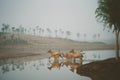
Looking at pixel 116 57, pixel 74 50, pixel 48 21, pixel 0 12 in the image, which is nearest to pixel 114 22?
pixel 116 57

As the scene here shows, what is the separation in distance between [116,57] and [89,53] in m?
0.48

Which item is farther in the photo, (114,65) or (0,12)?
(0,12)

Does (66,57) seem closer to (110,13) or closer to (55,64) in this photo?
(55,64)

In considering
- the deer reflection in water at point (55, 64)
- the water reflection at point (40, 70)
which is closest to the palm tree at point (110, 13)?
the water reflection at point (40, 70)

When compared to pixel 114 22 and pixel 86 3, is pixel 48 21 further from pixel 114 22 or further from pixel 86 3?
pixel 114 22

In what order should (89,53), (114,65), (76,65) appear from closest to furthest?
(114,65)
(76,65)
(89,53)

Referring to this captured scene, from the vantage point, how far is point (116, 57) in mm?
3555

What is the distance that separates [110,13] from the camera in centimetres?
334

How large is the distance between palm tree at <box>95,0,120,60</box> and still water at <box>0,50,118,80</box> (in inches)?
27.7

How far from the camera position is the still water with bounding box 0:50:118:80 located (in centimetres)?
340

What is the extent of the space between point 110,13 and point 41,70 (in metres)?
1.45

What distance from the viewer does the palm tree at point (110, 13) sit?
3.32 m

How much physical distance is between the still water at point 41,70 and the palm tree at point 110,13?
703mm

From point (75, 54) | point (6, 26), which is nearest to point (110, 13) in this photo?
point (75, 54)
